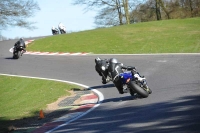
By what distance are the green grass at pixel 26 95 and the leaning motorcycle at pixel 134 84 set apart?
10.0 ft

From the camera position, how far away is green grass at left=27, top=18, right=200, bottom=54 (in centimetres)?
2475

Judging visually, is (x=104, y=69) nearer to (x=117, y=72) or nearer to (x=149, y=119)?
(x=117, y=72)

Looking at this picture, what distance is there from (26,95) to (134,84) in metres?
7.34

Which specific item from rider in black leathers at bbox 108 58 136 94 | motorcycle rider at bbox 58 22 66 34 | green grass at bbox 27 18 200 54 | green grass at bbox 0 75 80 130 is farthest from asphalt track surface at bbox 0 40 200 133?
motorcycle rider at bbox 58 22 66 34

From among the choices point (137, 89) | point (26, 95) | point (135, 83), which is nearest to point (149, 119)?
point (137, 89)

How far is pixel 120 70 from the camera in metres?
12.2

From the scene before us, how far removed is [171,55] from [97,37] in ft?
41.4

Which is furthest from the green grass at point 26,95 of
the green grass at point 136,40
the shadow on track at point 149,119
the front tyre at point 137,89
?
the green grass at point 136,40

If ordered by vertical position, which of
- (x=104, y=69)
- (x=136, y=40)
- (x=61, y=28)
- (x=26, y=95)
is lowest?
(x=26, y=95)

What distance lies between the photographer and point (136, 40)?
2909 cm

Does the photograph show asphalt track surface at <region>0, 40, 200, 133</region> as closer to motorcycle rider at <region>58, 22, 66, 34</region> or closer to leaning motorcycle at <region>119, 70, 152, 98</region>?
leaning motorcycle at <region>119, 70, 152, 98</region>

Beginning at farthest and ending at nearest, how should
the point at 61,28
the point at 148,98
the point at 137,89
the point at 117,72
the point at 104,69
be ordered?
the point at 61,28 < the point at 104,69 < the point at 117,72 < the point at 148,98 < the point at 137,89

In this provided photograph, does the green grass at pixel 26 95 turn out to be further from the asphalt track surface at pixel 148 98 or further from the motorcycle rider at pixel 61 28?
the motorcycle rider at pixel 61 28

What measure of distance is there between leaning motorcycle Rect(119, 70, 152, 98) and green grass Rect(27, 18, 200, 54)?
10.6 m
